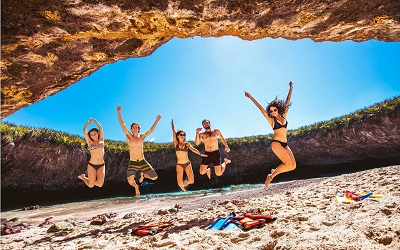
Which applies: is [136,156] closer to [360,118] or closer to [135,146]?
[135,146]

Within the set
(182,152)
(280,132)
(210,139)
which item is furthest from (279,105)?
(182,152)

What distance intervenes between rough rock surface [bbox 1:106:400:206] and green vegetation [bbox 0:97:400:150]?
207 millimetres

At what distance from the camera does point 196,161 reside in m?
19.4

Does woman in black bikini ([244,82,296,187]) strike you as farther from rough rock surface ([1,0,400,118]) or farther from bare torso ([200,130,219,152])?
bare torso ([200,130,219,152])

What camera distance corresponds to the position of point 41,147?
51.5 feet

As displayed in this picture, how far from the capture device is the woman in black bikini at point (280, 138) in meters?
6.72

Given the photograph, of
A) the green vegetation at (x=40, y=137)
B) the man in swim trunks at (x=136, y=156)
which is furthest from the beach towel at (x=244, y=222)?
the green vegetation at (x=40, y=137)

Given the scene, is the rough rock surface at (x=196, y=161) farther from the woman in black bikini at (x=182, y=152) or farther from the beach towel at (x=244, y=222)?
the beach towel at (x=244, y=222)

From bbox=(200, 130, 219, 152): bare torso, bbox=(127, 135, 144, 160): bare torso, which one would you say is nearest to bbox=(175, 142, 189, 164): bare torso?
bbox=(200, 130, 219, 152): bare torso

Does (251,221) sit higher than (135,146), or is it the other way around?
(135,146)

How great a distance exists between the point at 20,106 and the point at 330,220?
7121 mm

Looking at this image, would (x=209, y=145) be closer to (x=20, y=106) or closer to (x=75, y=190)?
(x=20, y=106)

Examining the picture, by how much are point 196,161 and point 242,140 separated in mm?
4364

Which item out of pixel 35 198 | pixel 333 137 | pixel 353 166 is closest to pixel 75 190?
pixel 35 198
